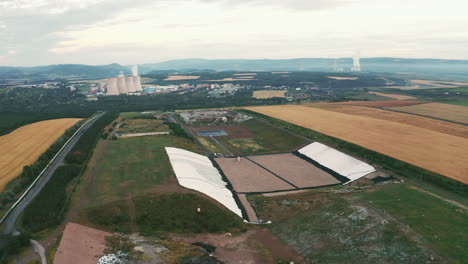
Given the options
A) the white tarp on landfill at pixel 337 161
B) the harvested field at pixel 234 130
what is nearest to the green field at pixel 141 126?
the harvested field at pixel 234 130

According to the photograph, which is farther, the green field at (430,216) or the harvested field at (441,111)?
the harvested field at (441,111)

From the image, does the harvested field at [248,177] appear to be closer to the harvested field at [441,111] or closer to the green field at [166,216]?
the green field at [166,216]

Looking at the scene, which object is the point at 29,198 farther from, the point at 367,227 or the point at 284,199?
the point at 367,227

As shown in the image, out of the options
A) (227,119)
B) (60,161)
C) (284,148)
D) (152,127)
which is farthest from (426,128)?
(60,161)

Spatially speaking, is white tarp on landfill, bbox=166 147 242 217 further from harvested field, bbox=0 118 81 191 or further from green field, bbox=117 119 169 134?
harvested field, bbox=0 118 81 191

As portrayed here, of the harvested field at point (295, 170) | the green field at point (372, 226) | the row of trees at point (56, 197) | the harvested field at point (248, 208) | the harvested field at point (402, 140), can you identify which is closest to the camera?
the green field at point (372, 226)

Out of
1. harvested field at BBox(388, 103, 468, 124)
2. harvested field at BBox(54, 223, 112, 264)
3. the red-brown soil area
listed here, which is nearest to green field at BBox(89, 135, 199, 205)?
harvested field at BBox(54, 223, 112, 264)

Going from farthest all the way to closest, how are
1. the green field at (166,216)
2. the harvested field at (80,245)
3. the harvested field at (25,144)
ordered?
1. the harvested field at (25,144)
2. the green field at (166,216)
3. the harvested field at (80,245)
